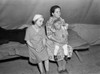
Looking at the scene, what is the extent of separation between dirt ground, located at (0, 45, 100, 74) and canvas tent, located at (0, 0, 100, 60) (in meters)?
0.40

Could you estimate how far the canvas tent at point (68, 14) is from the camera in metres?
3.27

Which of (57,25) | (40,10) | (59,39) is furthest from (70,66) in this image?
(40,10)

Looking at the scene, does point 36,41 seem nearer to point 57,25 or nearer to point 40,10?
point 57,25

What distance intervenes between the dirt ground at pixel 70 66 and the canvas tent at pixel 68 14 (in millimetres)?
399

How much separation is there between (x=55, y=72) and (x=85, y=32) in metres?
1.22

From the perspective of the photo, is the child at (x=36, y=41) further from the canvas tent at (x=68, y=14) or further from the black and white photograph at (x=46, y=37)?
the canvas tent at (x=68, y=14)


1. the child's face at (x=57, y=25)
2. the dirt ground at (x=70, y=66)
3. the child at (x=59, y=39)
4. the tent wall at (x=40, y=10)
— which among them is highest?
the tent wall at (x=40, y=10)

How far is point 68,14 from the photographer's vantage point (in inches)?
148

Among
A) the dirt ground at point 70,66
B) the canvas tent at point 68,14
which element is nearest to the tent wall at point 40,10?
the canvas tent at point 68,14

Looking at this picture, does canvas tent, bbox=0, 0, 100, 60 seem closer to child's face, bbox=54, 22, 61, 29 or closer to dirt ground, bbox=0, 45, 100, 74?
dirt ground, bbox=0, 45, 100, 74

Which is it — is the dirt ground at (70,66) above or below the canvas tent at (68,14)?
below

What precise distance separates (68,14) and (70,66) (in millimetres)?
992

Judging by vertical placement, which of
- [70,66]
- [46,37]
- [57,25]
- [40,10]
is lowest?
[70,66]

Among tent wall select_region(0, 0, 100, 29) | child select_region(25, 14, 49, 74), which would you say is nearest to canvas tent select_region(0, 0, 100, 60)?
tent wall select_region(0, 0, 100, 29)
